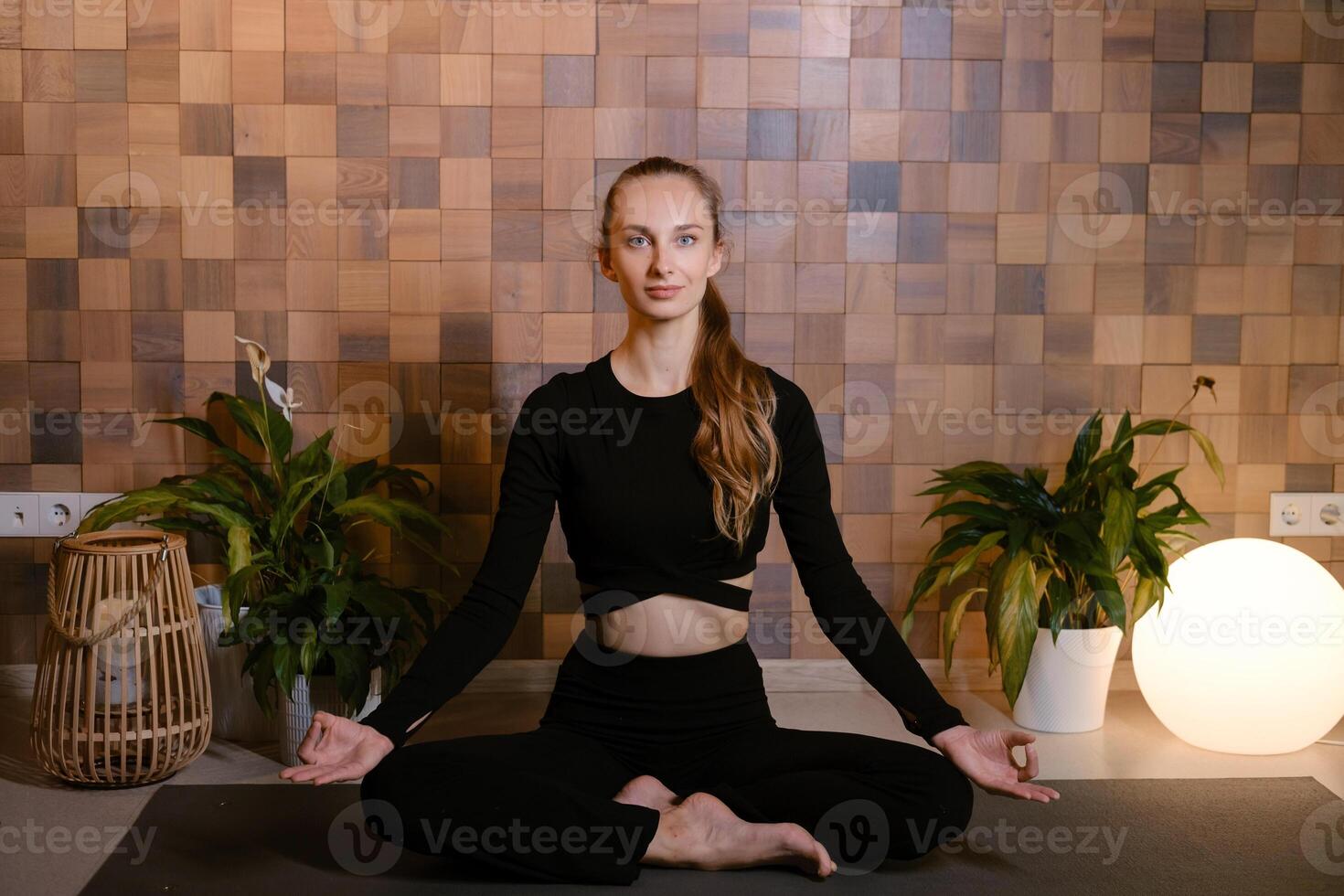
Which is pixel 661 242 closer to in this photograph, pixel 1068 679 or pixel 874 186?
pixel 874 186

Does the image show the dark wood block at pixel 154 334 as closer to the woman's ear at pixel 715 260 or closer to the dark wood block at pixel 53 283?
the dark wood block at pixel 53 283

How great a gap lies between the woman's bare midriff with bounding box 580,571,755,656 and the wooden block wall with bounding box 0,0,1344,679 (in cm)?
79

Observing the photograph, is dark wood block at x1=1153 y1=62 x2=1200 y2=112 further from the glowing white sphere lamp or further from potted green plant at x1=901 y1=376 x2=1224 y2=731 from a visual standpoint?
the glowing white sphere lamp

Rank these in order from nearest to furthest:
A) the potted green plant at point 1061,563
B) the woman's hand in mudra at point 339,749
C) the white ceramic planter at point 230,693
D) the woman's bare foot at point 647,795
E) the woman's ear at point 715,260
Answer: the woman's hand in mudra at point 339,749
the woman's bare foot at point 647,795
the woman's ear at point 715,260
the potted green plant at point 1061,563
the white ceramic planter at point 230,693

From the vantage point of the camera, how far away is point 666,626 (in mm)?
1882

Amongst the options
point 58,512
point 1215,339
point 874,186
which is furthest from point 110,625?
point 1215,339

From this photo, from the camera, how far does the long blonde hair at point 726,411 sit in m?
1.87

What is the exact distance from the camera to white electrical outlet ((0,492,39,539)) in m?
2.62

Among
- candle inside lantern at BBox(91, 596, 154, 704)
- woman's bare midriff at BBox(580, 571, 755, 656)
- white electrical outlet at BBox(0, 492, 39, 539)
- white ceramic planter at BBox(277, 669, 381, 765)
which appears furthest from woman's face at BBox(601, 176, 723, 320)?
white electrical outlet at BBox(0, 492, 39, 539)

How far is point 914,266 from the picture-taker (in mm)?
2654

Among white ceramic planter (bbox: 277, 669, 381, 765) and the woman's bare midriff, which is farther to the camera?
white ceramic planter (bbox: 277, 669, 381, 765)

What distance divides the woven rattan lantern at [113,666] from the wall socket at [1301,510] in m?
2.34

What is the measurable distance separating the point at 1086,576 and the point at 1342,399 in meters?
0.83

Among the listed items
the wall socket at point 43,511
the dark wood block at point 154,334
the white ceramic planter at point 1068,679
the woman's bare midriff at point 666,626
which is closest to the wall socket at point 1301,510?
the white ceramic planter at point 1068,679
